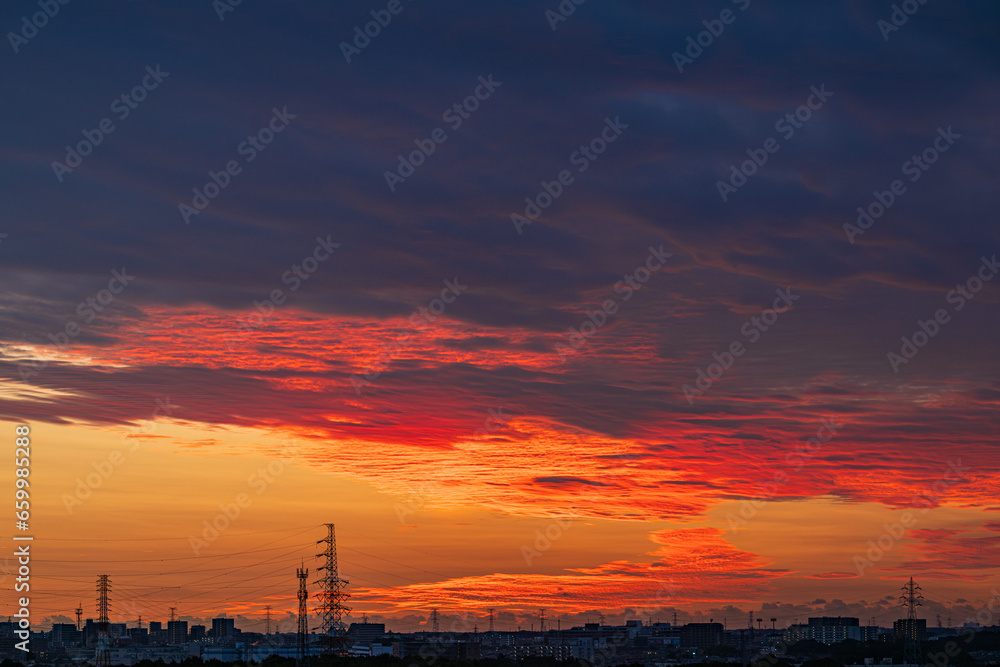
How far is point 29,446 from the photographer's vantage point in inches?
2672

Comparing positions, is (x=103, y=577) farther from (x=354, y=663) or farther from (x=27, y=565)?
(x=27, y=565)

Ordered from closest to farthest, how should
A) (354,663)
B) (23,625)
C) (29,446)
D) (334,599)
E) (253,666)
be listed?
(29,446)
(23,625)
(334,599)
(253,666)
(354,663)

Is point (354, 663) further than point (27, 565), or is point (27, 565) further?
point (354, 663)

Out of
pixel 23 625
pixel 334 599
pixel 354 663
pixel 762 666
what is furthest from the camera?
pixel 762 666

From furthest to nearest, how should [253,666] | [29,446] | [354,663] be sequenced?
[354,663], [253,666], [29,446]

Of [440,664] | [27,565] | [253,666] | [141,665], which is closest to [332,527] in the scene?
[253,666]

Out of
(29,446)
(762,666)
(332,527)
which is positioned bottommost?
(762,666)

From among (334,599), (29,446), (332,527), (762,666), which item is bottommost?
(762,666)

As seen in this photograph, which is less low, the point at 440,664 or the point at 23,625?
the point at 23,625

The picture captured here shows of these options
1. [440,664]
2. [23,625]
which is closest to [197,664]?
[440,664]

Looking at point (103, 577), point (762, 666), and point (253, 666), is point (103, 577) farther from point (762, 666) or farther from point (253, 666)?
point (762, 666)

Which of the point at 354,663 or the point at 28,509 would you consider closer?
the point at 28,509

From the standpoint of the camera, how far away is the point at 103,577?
152 m

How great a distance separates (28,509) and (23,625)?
43.9 feet
